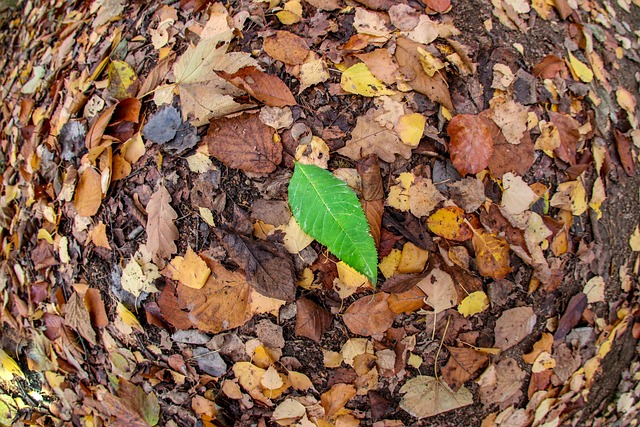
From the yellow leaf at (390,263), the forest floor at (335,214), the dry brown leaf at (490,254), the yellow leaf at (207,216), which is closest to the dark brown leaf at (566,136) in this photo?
the forest floor at (335,214)

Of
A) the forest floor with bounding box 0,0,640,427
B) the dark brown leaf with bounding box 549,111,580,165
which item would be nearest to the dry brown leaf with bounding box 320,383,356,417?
the forest floor with bounding box 0,0,640,427

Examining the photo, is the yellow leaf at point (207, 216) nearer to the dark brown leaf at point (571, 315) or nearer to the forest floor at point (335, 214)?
the forest floor at point (335, 214)

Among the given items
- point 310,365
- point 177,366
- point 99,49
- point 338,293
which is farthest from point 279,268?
point 99,49

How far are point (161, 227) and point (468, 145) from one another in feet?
2.80

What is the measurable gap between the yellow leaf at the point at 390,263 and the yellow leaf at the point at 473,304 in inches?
8.4

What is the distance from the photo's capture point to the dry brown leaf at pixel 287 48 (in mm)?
1392

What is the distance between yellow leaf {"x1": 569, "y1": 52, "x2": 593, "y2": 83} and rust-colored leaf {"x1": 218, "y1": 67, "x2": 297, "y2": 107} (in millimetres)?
885

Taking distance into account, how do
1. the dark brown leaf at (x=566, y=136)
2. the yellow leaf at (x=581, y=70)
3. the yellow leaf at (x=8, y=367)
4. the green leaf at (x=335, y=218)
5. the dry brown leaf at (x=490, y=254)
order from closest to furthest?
1. the green leaf at (x=335, y=218)
2. the dry brown leaf at (x=490, y=254)
3. the dark brown leaf at (x=566, y=136)
4. the yellow leaf at (x=581, y=70)
5. the yellow leaf at (x=8, y=367)

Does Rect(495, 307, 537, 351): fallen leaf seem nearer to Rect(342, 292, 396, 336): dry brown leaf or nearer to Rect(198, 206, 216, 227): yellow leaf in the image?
Rect(342, 292, 396, 336): dry brown leaf

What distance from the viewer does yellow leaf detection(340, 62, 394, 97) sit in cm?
137

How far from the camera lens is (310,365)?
1408 mm

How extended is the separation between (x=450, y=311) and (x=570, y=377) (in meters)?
0.53

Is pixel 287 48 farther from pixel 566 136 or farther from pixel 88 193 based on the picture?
pixel 566 136

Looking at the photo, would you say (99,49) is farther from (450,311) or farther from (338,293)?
(450,311)
